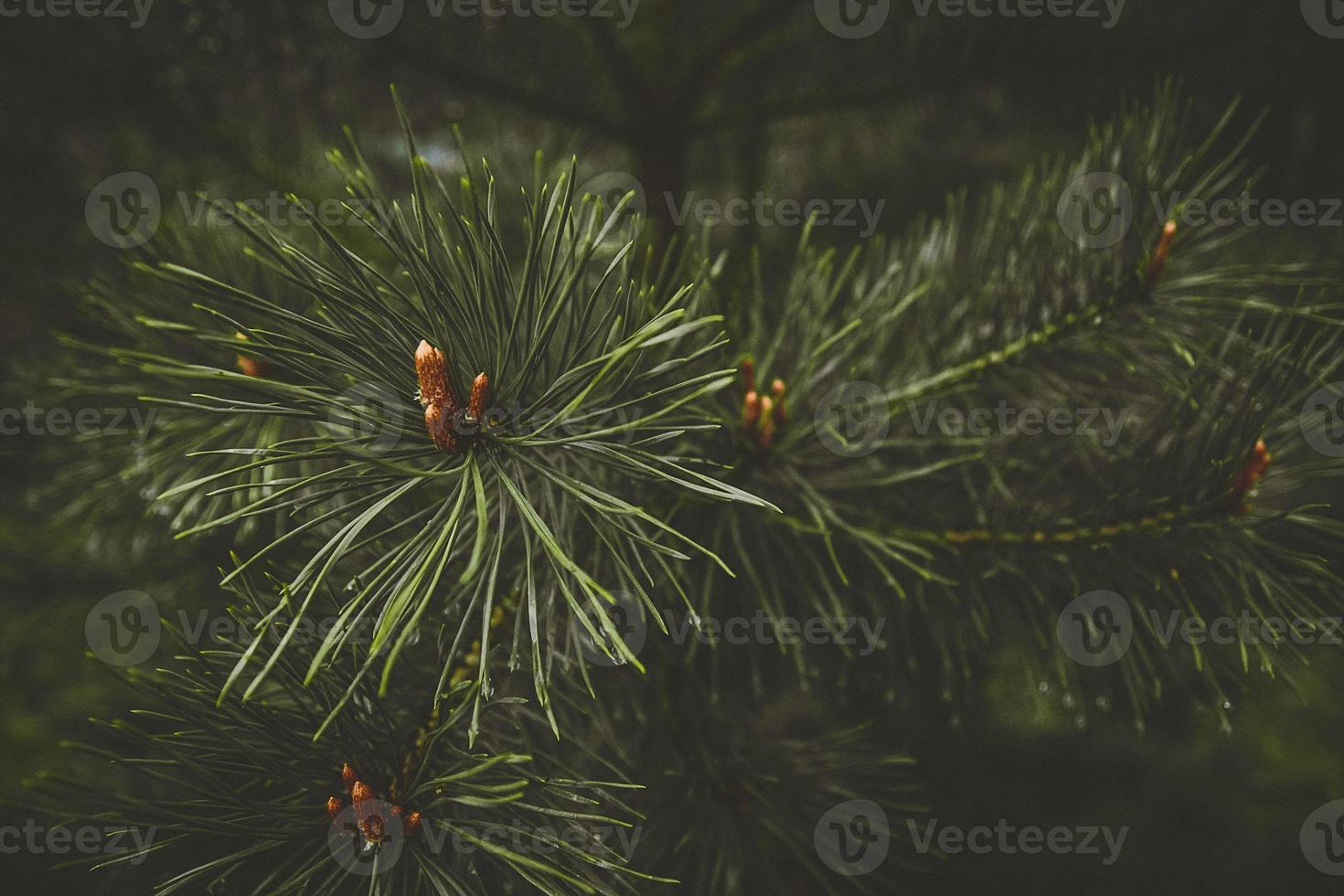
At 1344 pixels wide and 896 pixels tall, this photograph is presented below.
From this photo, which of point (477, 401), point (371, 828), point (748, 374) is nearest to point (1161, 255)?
point (748, 374)

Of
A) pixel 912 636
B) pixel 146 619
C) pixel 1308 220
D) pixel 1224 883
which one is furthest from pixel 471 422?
pixel 1224 883

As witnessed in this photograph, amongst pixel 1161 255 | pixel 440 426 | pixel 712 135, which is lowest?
pixel 440 426

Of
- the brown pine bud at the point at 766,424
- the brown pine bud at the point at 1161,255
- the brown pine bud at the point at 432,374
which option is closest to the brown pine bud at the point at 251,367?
the brown pine bud at the point at 432,374

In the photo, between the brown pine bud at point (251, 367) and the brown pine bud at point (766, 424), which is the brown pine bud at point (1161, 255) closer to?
the brown pine bud at point (766, 424)

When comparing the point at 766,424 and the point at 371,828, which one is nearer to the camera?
the point at 371,828

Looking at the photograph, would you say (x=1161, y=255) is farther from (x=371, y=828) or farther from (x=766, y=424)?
(x=371, y=828)

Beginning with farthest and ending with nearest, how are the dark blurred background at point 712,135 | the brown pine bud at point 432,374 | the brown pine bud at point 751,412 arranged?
1. the dark blurred background at point 712,135
2. the brown pine bud at point 751,412
3. the brown pine bud at point 432,374

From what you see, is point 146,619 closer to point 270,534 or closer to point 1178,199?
point 270,534
